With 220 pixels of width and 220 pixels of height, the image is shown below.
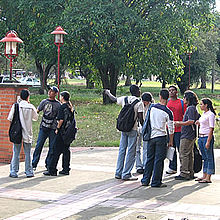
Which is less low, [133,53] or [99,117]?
[133,53]

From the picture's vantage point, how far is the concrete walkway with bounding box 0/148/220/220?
277 inches

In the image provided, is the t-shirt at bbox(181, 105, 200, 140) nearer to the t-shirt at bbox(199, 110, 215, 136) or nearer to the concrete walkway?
the t-shirt at bbox(199, 110, 215, 136)

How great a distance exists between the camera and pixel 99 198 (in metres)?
8.05

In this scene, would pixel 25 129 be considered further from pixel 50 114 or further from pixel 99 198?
pixel 99 198

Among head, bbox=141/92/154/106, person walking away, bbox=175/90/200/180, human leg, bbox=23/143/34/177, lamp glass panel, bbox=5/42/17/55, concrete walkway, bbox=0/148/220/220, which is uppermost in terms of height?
lamp glass panel, bbox=5/42/17/55

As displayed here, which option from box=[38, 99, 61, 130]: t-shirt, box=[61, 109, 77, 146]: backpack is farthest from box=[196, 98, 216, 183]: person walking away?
box=[38, 99, 61, 130]: t-shirt

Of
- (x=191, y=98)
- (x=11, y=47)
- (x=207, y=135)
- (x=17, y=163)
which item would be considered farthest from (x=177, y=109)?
(x=11, y=47)

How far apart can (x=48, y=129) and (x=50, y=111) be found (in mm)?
404

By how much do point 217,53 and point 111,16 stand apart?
3063 cm

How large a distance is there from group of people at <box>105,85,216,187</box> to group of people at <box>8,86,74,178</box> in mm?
1093

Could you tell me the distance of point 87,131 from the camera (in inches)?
682

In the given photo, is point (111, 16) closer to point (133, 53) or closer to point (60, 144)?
point (133, 53)

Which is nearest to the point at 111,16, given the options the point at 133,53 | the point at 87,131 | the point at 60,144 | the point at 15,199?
the point at 133,53

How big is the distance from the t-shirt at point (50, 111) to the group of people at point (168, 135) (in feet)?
4.46
